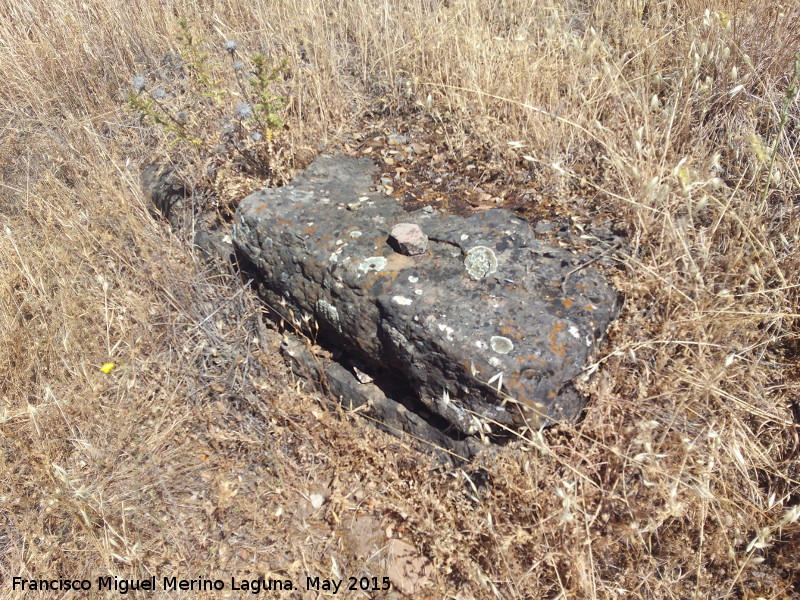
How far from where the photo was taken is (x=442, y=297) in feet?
6.97

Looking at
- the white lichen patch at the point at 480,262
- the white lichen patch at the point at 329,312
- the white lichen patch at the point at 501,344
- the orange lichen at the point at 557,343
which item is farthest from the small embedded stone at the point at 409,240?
the orange lichen at the point at 557,343

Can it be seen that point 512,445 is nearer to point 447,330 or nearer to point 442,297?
point 447,330

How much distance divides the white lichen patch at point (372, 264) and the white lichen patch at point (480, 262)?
342mm

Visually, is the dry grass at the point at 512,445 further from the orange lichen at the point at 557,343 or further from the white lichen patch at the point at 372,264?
the white lichen patch at the point at 372,264

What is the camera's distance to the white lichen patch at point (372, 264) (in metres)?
2.27

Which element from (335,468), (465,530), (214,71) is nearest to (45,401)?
(335,468)

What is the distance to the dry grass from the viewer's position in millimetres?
1890

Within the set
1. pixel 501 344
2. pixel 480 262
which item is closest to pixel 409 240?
pixel 480 262

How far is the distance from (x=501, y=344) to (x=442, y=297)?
30 cm

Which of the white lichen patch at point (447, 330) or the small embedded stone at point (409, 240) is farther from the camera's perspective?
the small embedded stone at point (409, 240)

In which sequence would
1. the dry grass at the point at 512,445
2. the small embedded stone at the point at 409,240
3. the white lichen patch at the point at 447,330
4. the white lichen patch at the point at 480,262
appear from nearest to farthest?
the dry grass at the point at 512,445 → the white lichen patch at the point at 447,330 → the white lichen patch at the point at 480,262 → the small embedded stone at the point at 409,240

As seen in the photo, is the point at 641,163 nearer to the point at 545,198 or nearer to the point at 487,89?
the point at 545,198

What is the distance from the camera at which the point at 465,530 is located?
2.01 m

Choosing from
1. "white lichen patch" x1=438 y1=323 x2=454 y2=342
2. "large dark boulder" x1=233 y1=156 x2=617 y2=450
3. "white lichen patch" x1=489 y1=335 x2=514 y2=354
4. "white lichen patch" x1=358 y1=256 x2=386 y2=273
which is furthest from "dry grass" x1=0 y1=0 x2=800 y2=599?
"white lichen patch" x1=358 y1=256 x2=386 y2=273
